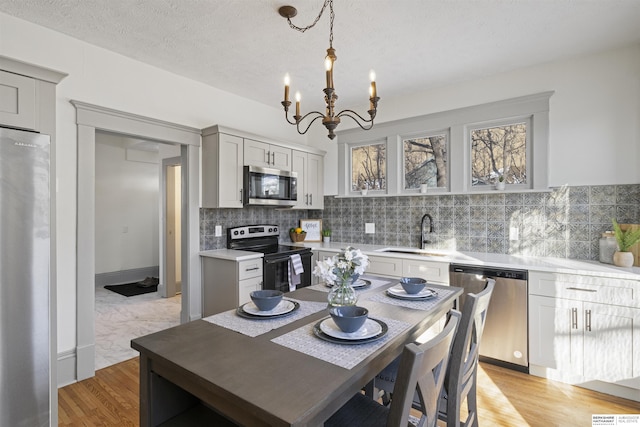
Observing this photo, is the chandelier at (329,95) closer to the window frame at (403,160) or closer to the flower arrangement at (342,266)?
the flower arrangement at (342,266)

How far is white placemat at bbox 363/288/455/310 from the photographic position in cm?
168

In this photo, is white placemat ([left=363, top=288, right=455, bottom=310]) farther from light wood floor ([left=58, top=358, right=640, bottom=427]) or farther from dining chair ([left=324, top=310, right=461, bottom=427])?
light wood floor ([left=58, top=358, right=640, bottom=427])

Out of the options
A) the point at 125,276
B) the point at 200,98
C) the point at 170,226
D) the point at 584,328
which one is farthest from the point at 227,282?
the point at 125,276

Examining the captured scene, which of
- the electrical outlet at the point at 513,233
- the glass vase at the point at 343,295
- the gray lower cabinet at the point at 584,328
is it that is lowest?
the gray lower cabinet at the point at 584,328

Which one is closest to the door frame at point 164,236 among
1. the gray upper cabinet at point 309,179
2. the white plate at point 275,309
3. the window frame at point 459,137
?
the gray upper cabinet at point 309,179

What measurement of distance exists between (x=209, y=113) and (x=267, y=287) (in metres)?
2.02

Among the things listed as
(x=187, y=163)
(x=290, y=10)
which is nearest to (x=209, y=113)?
(x=187, y=163)

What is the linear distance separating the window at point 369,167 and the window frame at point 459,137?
0.07 m

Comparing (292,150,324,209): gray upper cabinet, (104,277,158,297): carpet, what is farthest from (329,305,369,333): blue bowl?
(104,277,158,297): carpet

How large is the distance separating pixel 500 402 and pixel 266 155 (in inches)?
125

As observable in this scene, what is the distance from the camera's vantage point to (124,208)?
602cm

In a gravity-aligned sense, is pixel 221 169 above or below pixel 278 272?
above

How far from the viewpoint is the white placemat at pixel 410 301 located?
66.1 inches

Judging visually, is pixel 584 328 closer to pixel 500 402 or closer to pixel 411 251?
pixel 500 402
